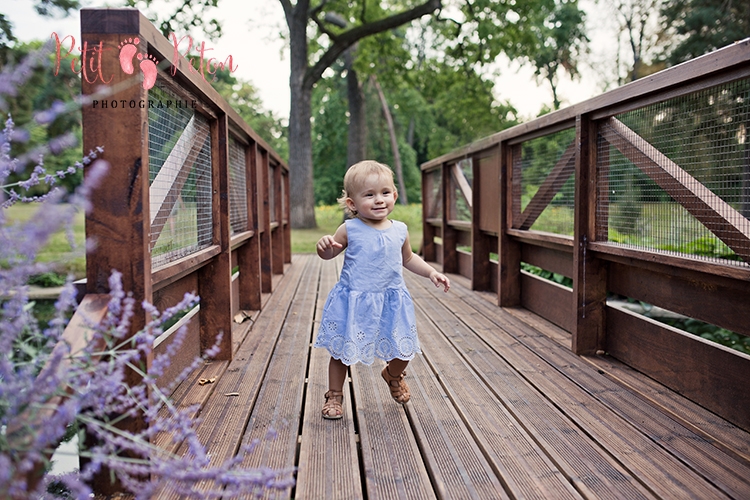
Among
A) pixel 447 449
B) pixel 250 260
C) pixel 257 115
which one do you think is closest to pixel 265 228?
pixel 250 260

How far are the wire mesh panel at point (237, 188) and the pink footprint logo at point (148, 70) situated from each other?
1.88m

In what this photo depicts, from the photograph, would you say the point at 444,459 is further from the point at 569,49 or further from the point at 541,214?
the point at 569,49

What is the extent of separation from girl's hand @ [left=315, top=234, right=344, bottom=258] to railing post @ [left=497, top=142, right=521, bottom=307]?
94.8 inches

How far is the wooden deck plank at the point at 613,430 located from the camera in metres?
1.72

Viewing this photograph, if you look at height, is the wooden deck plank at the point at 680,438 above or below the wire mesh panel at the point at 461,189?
below

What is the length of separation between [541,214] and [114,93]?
3.04m

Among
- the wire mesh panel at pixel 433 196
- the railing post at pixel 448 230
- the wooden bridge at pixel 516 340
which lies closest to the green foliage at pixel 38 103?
the wooden bridge at pixel 516 340

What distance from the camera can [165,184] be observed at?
2.21 metres

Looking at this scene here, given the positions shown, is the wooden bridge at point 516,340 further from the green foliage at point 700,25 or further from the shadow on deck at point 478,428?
the green foliage at point 700,25

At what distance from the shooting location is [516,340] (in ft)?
11.5

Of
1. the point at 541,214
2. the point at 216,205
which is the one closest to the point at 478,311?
the point at 541,214

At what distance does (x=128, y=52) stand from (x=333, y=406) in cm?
142

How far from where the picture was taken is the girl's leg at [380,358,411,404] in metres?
2.43

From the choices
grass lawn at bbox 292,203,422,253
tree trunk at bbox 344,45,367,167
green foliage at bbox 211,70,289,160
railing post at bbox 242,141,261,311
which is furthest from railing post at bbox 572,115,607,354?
green foliage at bbox 211,70,289,160
